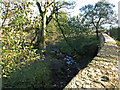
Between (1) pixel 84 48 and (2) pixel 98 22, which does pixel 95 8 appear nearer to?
(2) pixel 98 22

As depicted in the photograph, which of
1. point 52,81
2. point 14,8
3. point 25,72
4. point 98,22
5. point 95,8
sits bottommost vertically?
point 52,81

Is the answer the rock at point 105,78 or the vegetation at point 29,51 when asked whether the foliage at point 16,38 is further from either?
the rock at point 105,78

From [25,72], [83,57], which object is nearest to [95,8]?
[83,57]

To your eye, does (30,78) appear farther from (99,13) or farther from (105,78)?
(99,13)

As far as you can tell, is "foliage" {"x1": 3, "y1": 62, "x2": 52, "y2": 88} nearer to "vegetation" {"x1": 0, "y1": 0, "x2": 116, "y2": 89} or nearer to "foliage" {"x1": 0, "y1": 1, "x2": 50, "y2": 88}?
"vegetation" {"x1": 0, "y1": 0, "x2": 116, "y2": 89}

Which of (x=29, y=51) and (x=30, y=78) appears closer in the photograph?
(x=29, y=51)

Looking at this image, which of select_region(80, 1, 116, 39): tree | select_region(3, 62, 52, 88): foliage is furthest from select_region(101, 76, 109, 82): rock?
select_region(80, 1, 116, 39): tree

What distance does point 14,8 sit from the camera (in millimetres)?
3117

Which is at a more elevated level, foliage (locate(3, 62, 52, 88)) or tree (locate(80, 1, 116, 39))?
tree (locate(80, 1, 116, 39))

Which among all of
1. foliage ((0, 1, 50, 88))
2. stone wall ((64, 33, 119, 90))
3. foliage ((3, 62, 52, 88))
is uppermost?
foliage ((0, 1, 50, 88))

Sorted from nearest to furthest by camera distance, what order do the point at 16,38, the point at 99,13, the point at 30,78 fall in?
the point at 16,38
the point at 30,78
the point at 99,13

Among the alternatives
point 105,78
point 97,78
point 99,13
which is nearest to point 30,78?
point 97,78

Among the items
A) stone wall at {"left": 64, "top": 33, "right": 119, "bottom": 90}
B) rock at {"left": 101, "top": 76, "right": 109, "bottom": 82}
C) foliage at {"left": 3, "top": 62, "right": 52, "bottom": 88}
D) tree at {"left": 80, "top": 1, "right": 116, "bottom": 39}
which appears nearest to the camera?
stone wall at {"left": 64, "top": 33, "right": 119, "bottom": 90}

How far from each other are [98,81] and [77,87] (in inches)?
25.1
